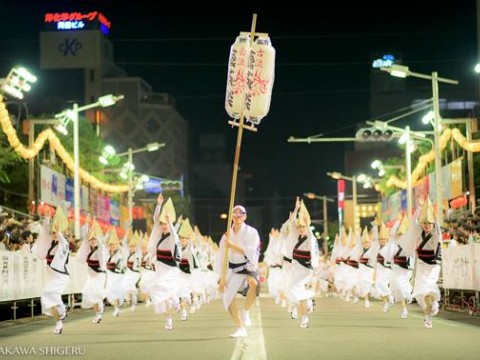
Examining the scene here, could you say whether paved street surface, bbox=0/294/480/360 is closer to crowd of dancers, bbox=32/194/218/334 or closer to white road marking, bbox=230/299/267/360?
white road marking, bbox=230/299/267/360

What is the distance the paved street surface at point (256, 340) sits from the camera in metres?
10.9

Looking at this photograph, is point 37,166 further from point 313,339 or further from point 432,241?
point 313,339

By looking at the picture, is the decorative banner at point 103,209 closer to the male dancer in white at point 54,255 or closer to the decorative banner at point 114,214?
the decorative banner at point 114,214

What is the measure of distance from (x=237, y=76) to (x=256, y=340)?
4841 mm

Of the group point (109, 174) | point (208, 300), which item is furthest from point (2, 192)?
point (208, 300)

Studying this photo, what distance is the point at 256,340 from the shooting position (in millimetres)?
12930

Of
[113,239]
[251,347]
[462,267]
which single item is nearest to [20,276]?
[113,239]

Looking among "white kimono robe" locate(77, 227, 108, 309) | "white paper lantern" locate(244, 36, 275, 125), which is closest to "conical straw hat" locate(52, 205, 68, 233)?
"white kimono robe" locate(77, 227, 108, 309)

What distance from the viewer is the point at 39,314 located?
81.3 feet

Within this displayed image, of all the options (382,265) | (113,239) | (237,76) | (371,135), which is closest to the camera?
(237,76)

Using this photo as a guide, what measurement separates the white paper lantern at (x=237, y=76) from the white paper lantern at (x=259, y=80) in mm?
107

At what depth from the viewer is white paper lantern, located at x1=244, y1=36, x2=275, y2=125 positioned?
15758 millimetres

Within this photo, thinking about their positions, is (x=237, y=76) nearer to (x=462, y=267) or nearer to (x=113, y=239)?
(x=462, y=267)

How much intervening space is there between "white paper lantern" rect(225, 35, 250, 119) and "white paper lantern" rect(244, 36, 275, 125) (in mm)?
107
